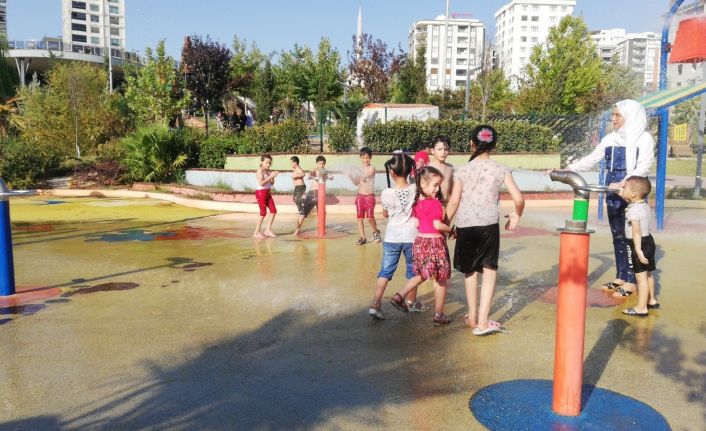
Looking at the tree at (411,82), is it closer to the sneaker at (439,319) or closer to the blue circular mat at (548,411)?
the sneaker at (439,319)

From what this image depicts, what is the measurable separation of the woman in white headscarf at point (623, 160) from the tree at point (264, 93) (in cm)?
2888

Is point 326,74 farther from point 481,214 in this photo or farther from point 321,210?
point 481,214

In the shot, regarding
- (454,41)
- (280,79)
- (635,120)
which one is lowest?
(635,120)

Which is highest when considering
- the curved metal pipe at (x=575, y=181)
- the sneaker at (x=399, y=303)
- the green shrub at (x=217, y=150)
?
the green shrub at (x=217, y=150)

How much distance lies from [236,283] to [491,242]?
3.27 meters

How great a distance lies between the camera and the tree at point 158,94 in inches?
1007

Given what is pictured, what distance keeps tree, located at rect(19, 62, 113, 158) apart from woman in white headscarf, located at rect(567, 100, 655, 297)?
22.6 m

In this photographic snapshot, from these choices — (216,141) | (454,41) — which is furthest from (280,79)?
(454,41)

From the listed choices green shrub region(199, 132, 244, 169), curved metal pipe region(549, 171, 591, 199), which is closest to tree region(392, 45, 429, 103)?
green shrub region(199, 132, 244, 169)

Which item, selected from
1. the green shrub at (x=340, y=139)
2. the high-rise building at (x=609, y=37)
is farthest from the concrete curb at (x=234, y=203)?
the high-rise building at (x=609, y=37)

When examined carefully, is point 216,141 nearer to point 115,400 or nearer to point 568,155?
point 568,155

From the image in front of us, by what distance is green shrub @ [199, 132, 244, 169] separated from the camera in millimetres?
19031

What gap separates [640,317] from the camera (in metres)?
5.49

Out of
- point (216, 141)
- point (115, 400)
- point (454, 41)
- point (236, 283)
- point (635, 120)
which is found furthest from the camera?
point (454, 41)
